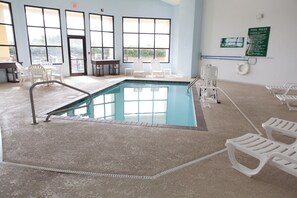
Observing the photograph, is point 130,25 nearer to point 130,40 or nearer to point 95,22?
point 130,40

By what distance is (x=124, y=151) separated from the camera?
259cm

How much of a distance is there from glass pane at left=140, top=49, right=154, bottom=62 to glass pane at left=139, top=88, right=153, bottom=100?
158 inches

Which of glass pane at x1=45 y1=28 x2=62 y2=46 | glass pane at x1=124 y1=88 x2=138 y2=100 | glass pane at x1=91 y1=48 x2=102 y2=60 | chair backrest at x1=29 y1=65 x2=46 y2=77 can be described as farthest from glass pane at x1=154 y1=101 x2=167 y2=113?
glass pane at x1=45 y1=28 x2=62 y2=46

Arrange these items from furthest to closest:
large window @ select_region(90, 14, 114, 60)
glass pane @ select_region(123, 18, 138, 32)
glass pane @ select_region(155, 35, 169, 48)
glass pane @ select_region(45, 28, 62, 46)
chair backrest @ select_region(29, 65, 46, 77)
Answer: glass pane @ select_region(155, 35, 169, 48), glass pane @ select_region(123, 18, 138, 32), large window @ select_region(90, 14, 114, 60), glass pane @ select_region(45, 28, 62, 46), chair backrest @ select_region(29, 65, 46, 77)

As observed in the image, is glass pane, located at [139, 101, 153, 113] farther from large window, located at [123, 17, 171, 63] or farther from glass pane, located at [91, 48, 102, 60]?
large window, located at [123, 17, 171, 63]

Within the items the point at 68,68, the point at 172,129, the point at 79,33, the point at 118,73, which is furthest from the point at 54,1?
the point at 172,129

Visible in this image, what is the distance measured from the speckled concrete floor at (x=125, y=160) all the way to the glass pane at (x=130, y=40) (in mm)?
7594

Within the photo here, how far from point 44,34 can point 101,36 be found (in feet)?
8.53

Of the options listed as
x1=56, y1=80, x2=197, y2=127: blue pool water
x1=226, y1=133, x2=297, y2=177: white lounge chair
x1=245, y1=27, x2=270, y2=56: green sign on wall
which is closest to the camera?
x1=226, y1=133, x2=297, y2=177: white lounge chair

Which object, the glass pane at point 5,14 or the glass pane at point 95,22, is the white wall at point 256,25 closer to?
the glass pane at point 95,22

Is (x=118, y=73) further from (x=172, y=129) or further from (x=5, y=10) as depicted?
(x=172, y=129)

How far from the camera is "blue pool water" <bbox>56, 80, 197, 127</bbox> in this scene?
4758 millimetres

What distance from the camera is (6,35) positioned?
7707 millimetres

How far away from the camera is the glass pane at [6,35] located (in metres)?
7.57
